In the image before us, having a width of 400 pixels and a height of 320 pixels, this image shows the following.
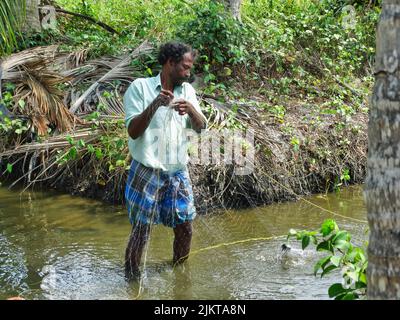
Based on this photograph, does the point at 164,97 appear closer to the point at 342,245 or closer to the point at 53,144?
the point at 342,245

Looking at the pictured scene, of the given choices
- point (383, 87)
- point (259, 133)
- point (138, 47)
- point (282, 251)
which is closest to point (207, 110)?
point (259, 133)

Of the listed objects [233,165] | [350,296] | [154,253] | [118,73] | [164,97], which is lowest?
[154,253]

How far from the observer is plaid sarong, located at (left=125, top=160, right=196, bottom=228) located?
458 cm

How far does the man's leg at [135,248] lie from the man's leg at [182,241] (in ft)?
0.92

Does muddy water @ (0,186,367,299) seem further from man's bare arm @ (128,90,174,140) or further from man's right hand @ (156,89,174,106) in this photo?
man's right hand @ (156,89,174,106)

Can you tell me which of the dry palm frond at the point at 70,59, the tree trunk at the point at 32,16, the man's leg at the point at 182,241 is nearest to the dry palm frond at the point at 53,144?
the dry palm frond at the point at 70,59

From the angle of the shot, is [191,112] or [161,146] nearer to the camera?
[191,112]

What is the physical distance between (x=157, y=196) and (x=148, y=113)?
0.66 metres

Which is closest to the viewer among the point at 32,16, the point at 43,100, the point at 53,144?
the point at 53,144

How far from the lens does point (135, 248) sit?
15.5 ft

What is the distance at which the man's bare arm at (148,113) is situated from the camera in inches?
168

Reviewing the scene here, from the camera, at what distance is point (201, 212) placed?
6.53 metres

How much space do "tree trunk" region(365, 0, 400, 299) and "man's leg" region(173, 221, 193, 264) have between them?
2.39 metres

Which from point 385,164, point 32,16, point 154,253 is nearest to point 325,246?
point 385,164
